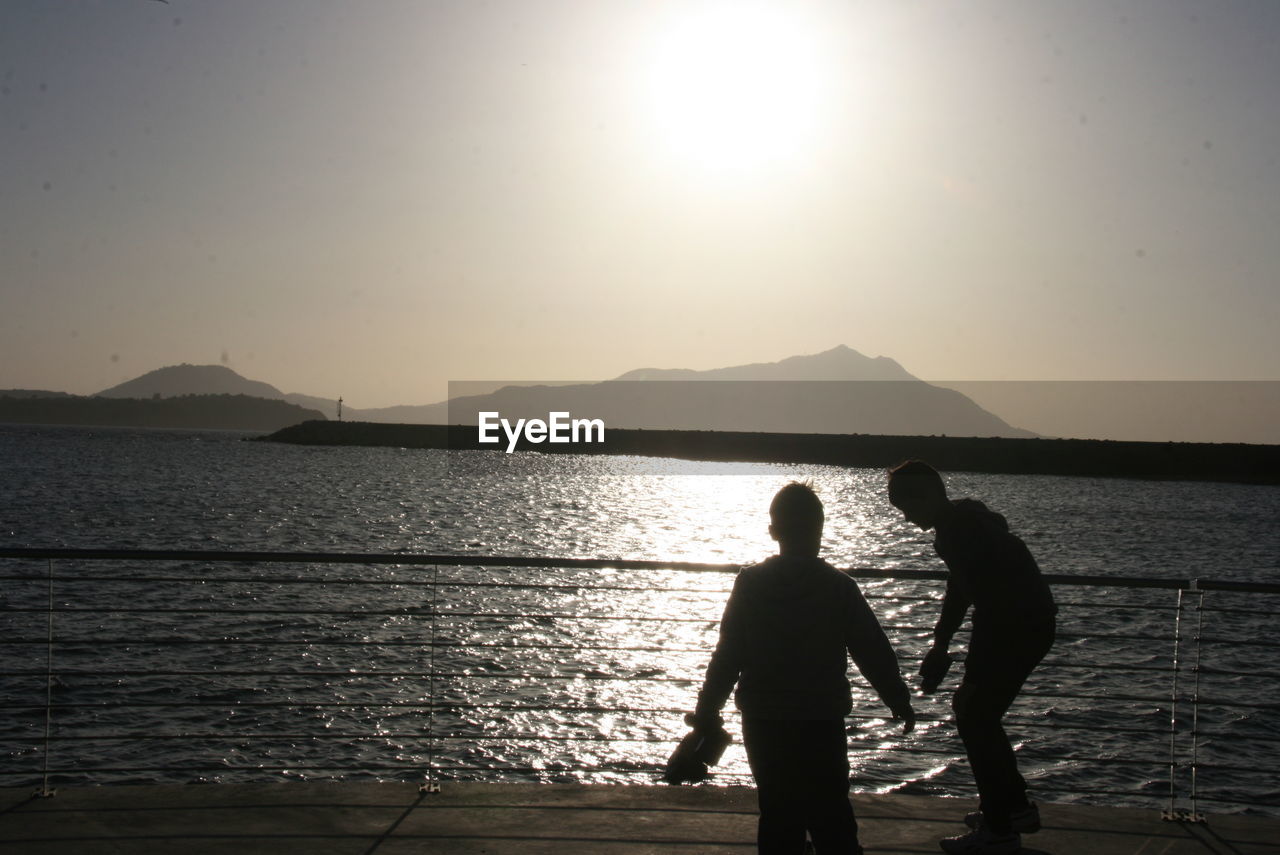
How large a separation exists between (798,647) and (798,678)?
0.09 meters

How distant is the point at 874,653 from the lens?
3455 mm

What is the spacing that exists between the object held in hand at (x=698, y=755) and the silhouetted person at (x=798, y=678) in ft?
0.10

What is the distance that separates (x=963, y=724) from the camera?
463 cm

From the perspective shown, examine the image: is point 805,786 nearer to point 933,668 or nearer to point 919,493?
point 933,668

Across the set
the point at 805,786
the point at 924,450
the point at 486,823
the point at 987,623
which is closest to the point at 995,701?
the point at 987,623

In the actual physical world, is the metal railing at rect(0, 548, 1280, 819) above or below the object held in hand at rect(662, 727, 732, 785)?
below

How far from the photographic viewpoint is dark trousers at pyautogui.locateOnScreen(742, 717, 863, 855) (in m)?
3.39

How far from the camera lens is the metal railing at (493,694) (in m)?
9.21

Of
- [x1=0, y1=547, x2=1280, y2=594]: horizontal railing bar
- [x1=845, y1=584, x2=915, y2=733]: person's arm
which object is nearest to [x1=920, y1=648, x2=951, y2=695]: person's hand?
[x1=0, y1=547, x2=1280, y2=594]: horizontal railing bar

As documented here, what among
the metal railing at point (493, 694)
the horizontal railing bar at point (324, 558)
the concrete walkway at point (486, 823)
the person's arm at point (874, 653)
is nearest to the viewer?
the person's arm at point (874, 653)

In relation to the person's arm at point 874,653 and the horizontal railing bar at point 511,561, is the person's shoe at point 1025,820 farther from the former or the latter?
the person's arm at point 874,653

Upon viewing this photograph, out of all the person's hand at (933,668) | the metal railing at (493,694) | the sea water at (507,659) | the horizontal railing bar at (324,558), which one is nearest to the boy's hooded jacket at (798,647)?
the person's hand at (933,668)

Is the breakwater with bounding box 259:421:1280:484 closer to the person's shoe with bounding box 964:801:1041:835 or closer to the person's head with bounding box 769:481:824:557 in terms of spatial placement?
the person's shoe with bounding box 964:801:1041:835

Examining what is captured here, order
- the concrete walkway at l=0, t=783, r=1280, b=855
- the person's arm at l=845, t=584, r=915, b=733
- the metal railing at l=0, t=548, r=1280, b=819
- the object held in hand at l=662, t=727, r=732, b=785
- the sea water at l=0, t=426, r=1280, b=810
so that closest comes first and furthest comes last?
1. the object held in hand at l=662, t=727, r=732, b=785
2. the person's arm at l=845, t=584, r=915, b=733
3. the concrete walkway at l=0, t=783, r=1280, b=855
4. the sea water at l=0, t=426, r=1280, b=810
5. the metal railing at l=0, t=548, r=1280, b=819
